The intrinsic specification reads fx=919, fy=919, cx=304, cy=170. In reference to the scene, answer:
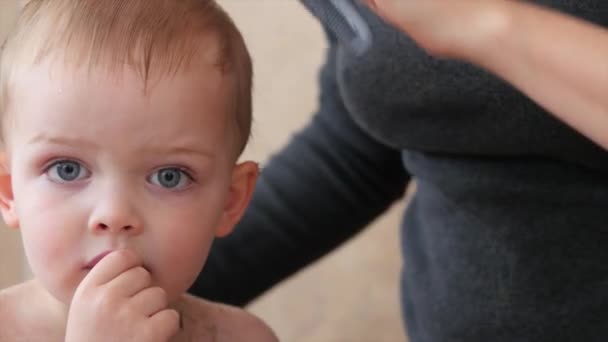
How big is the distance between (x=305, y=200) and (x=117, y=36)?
44cm

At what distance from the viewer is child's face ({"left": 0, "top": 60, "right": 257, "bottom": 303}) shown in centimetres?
54

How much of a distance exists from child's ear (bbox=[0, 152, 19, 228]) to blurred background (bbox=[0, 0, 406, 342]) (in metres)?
0.65

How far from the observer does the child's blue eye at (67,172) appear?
0.55 m

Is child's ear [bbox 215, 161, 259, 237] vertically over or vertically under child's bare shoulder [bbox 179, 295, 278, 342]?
over

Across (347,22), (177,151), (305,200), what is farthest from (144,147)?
(305,200)

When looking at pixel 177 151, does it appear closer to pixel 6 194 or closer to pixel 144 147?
pixel 144 147

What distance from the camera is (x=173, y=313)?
56cm

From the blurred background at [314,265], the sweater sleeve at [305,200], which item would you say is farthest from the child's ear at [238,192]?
the blurred background at [314,265]

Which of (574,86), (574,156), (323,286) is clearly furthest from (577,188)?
(323,286)

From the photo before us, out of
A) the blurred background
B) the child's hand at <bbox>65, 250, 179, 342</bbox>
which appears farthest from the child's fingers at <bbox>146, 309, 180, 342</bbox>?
the blurred background

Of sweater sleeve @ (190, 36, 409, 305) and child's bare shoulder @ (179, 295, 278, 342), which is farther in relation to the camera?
sweater sleeve @ (190, 36, 409, 305)

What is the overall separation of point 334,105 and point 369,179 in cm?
9

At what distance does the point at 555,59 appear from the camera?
498 millimetres

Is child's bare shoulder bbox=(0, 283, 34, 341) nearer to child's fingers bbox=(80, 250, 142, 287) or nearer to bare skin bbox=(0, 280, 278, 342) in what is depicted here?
bare skin bbox=(0, 280, 278, 342)
